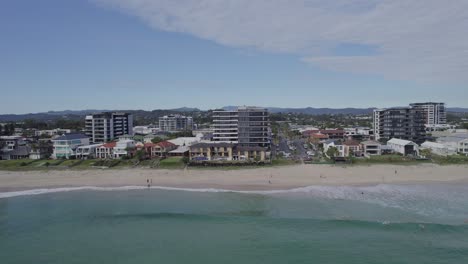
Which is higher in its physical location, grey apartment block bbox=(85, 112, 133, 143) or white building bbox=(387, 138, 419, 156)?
grey apartment block bbox=(85, 112, 133, 143)

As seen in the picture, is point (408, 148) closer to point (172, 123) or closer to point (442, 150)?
point (442, 150)

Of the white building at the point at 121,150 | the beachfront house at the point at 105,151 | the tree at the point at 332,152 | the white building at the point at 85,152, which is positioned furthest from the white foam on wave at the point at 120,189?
the white building at the point at 85,152

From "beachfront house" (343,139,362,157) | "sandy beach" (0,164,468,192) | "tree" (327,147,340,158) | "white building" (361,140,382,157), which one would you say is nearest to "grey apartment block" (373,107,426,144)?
"white building" (361,140,382,157)

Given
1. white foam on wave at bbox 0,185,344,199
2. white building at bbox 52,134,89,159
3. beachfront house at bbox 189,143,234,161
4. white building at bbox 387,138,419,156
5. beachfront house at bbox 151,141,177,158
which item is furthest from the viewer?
white building at bbox 52,134,89,159

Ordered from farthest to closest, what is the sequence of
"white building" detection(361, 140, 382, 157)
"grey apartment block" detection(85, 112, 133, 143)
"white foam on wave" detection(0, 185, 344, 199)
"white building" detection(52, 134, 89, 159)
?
"grey apartment block" detection(85, 112, 133, 143)
"white building" detection(52, 134, 89, 159)
"white building" detection(361, 140, 382, 157)
"white foam on wave" detection(0, 185, 344, 199)

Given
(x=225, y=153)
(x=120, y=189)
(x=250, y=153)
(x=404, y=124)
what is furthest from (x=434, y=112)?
(x=120, y=189)

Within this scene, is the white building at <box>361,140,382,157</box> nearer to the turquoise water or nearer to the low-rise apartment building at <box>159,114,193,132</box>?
the turquoise water

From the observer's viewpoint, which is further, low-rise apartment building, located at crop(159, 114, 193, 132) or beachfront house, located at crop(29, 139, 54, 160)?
low-rise apartment building, located at crop(159, 114, 193, 132)
